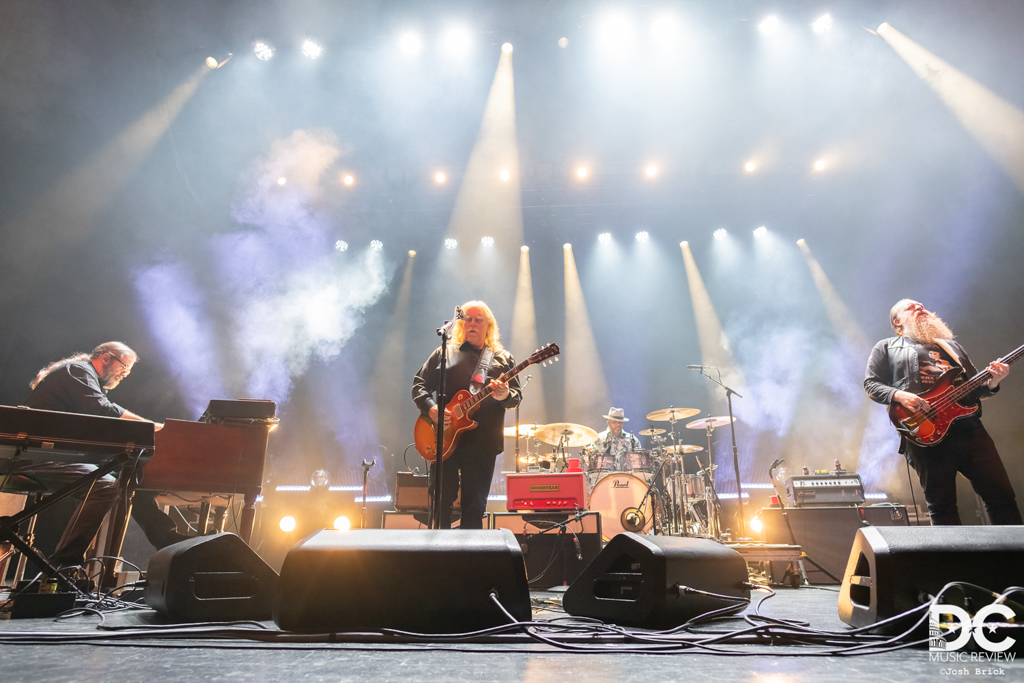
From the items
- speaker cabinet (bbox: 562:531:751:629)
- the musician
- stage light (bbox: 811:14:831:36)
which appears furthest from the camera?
stage light (bbox: 811:14:831:36)

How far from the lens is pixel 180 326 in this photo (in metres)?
7.46

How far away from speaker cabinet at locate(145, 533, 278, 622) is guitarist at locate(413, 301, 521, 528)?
1004 millimetres

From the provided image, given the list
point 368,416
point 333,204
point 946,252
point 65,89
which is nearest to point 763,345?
point 946,252

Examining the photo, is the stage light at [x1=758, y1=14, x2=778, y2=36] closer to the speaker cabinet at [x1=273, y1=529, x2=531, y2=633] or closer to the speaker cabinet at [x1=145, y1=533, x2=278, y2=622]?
the speaker cabinet at [x1=273, y1=529, x2=531, y2=633]

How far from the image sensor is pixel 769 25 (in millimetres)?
7008

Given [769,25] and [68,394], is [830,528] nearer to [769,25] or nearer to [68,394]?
[68,394]

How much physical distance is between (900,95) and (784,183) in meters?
1.91

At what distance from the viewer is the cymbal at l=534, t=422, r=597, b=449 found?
632cm

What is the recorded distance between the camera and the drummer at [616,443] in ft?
20.9

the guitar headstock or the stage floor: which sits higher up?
the guitar headstock

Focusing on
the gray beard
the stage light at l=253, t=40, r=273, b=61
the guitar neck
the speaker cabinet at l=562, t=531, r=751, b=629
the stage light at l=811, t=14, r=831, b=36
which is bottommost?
the speaker cabinet at l=562, t=531, r=751, b=629

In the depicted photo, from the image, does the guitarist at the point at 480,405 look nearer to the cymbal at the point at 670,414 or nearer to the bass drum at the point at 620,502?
the bass drum at the point at 620,502

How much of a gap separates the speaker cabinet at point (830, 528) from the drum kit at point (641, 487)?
116 cm

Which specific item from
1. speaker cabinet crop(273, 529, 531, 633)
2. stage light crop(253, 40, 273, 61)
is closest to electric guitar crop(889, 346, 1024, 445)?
speaker cabinet crop(273, 529, 531, 633)
